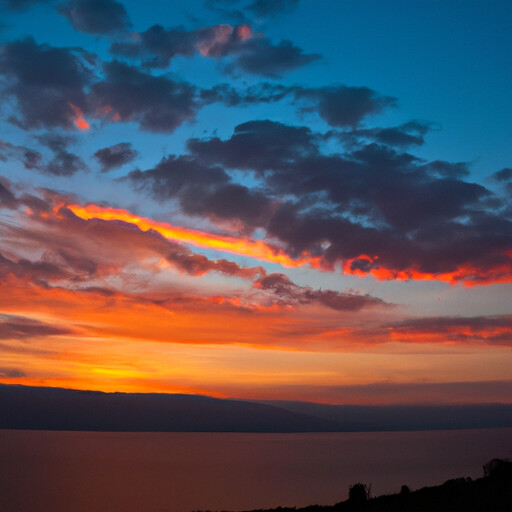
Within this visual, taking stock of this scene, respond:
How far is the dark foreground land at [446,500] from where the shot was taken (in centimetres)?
2656

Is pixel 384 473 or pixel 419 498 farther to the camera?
pixel 384 473

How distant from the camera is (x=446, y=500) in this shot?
28.1 metres

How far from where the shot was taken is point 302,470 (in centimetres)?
12262

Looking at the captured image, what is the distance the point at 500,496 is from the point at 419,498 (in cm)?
405

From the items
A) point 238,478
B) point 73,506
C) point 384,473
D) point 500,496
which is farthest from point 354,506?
point 384,473

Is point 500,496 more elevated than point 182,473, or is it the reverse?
point 500,496

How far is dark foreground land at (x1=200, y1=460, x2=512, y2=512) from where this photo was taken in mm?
26562

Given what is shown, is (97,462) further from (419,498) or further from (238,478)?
(419,498)

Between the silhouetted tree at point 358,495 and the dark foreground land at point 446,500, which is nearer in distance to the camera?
the dark foreground land at point 446,500

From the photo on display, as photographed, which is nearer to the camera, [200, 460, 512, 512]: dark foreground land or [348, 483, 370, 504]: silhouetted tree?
[200, 460, 512, 512]: dark foreground land

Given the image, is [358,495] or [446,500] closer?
[446,500]

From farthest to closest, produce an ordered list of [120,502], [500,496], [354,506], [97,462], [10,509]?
[97,462], [120,502], [10,509], [354,506], [500,496]

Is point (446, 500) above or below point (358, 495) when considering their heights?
above

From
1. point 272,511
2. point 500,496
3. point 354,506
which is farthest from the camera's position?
point 272,511
